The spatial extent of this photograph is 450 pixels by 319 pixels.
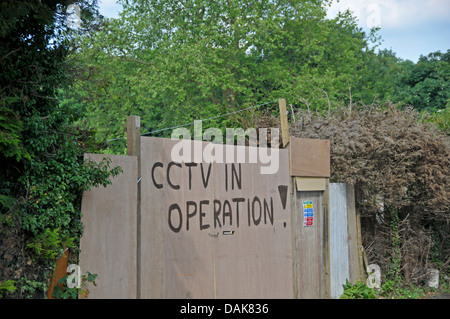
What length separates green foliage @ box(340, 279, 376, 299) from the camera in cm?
928

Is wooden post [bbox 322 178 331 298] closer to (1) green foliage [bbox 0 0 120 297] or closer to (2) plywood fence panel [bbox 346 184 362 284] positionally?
(2) plywood fence panel [bbox 346 184 362 284]

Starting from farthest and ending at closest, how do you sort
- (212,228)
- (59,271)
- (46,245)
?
(212,228)
(59,271)
(46,245)

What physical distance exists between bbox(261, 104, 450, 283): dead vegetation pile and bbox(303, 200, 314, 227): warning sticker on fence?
122 cm

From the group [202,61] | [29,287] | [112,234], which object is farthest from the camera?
[202,61]

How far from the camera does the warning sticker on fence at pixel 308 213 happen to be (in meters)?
9.13

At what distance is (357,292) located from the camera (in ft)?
31.1

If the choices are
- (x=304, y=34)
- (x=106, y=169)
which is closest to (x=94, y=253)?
(x=106, y=169)

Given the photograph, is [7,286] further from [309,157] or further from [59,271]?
[309,157]

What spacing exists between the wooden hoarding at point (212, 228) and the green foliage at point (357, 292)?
1389mm

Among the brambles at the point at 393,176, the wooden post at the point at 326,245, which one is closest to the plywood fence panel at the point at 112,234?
the wooden post at the point at 326,245

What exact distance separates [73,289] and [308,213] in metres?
4.80

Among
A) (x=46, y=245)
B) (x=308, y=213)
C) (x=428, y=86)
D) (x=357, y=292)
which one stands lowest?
(x=357, y=292)

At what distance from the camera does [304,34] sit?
2733 centimetres

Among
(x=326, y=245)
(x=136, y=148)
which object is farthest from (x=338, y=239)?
(x=136, y=148)
